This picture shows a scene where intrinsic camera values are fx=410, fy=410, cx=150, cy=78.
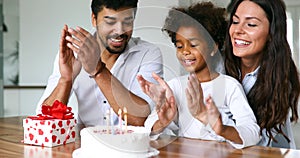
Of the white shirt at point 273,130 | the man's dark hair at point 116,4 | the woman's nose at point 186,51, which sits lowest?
the white shirt at point 273,130

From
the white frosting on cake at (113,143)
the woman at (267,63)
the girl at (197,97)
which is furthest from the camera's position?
the woman at (267,63)

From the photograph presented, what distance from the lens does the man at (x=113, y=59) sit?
1262 millimetres

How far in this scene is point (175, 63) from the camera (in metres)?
1.31

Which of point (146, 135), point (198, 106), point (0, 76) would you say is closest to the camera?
point (146, 135)

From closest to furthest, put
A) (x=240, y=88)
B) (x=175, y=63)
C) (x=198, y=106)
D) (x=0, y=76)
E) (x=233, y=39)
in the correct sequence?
1. (x=198, y=106)
2. (x=175, y=63)
3. (x=240, y=88)
4. (x=233, y=39)
5. (x=0, y=76)

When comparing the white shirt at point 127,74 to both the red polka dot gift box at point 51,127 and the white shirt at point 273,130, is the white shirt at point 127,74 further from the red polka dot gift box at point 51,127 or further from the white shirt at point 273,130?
the white shirt at point 273,130

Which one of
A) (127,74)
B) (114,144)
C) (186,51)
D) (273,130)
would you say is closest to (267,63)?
(273,130)

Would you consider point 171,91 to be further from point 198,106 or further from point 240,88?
point 240,88

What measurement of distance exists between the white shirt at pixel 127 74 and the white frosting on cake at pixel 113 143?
8.8 inches

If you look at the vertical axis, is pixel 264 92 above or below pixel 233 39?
below

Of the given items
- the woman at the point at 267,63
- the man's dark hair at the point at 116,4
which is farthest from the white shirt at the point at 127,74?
the woman at the point at 267,63

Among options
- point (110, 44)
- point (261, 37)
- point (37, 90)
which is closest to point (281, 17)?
point (261, 37)

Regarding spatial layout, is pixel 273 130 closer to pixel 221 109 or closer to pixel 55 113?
pixel 221 109

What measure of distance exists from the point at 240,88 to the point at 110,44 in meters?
0.53
